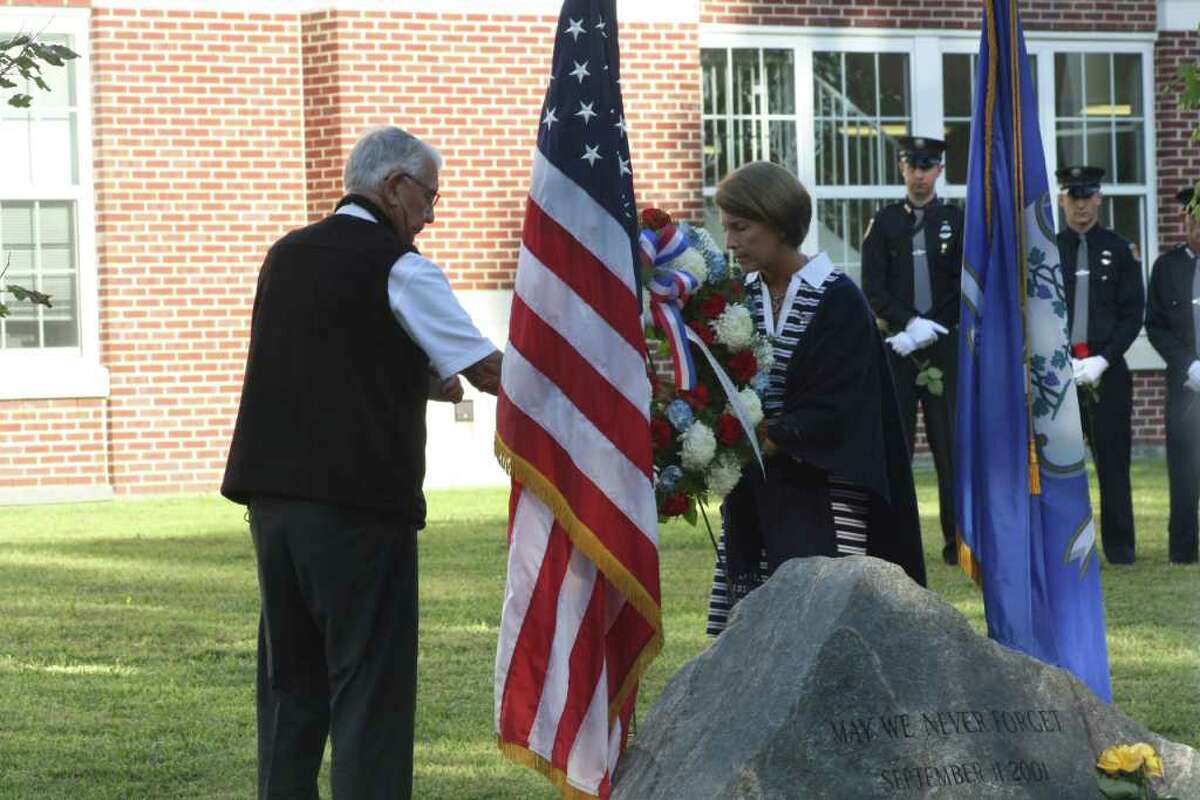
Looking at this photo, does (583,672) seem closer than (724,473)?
Yes

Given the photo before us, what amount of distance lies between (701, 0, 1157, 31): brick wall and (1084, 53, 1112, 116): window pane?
0.28 metres

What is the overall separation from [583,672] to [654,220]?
136 centimetres

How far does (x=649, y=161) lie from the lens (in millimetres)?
17297

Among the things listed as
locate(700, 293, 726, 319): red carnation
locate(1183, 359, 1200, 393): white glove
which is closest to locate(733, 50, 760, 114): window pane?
locate(1183, 359, 1200, 393): white glove

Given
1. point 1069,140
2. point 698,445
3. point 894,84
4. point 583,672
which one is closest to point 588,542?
point 583,672

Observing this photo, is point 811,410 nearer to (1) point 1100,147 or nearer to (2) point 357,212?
(2) point 357,212

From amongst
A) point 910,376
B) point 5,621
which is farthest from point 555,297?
point 910,376

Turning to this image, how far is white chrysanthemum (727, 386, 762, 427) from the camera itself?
225 inches

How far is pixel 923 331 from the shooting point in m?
11.5

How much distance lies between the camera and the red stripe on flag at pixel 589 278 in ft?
18.2

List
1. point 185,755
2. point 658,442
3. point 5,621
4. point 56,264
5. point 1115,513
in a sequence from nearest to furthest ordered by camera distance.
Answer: point 658,442 → point 185,755 → point 5,621 → point 1115,513 → point 56,264

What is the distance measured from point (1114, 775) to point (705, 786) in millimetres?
951

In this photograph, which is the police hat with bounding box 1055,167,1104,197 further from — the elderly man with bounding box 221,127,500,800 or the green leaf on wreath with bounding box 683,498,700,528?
the elderly man with bounding box 221,127,500,800

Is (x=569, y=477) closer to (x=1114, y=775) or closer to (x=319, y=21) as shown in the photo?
(x=1114, y=775)
